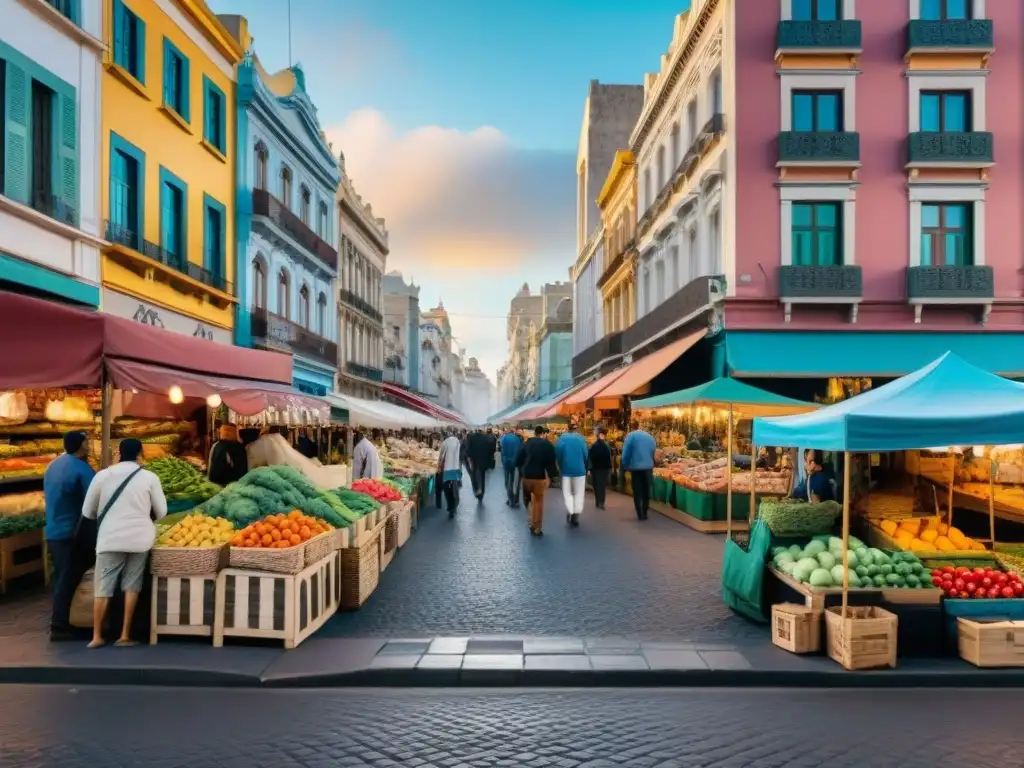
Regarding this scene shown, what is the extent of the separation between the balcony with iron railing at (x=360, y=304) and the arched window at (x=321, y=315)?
394 cm

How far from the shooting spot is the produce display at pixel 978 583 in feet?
22.9

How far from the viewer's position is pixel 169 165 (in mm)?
19156

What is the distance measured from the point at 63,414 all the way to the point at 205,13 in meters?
13.6

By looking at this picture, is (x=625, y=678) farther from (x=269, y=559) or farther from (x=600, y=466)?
(x=600, y=466)

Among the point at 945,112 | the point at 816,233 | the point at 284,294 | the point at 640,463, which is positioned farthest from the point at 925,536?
the point at 284,294

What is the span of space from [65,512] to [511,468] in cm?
1519

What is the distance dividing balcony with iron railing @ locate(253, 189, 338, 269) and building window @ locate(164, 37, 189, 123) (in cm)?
419

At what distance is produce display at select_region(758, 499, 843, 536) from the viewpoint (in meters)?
8.27

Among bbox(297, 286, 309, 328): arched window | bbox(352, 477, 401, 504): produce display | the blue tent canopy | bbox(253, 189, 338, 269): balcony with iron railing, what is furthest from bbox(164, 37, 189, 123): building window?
the blue tent canopy

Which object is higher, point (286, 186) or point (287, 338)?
point (286, 186)

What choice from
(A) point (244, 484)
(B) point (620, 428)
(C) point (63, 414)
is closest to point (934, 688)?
(A) point (244, 484)

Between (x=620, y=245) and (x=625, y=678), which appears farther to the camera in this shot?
(x=620, y=245)

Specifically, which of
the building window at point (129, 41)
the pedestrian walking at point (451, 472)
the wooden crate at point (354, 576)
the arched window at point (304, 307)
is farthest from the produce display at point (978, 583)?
the arched window at point (304, 307)

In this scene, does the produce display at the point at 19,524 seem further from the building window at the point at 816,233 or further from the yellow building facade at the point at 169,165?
the building window at the point at 816,233
